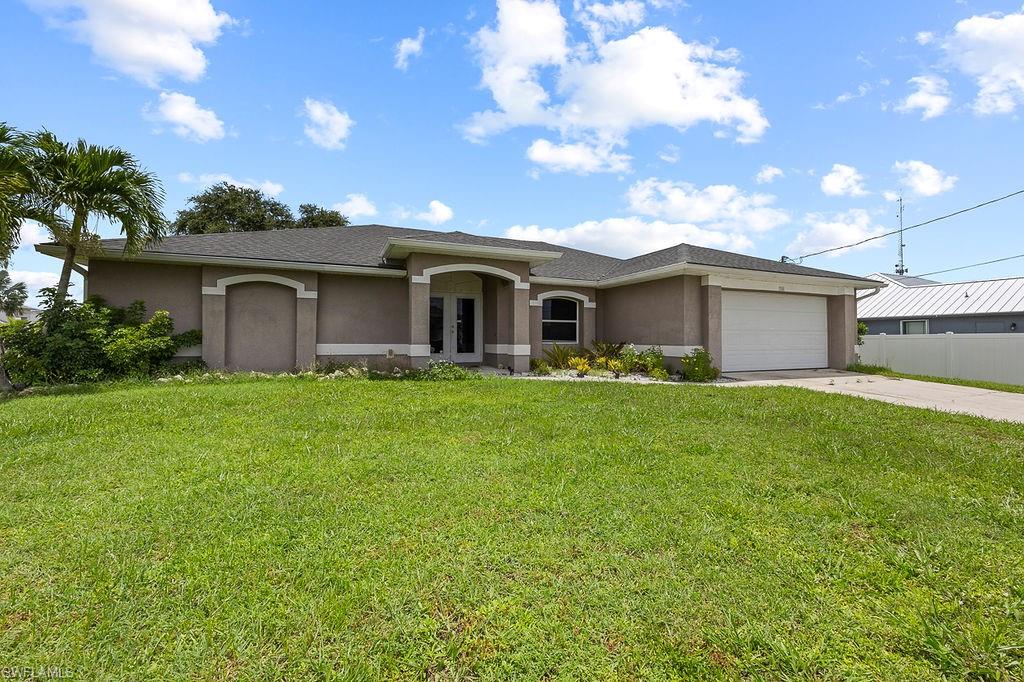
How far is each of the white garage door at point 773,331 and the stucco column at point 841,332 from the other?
0.59 ft

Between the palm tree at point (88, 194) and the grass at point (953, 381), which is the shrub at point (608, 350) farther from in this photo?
the palm tree at point (88, 194)

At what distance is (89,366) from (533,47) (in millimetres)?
12005

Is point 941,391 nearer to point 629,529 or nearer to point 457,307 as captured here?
point 629,529

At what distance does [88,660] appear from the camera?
204 centimetres

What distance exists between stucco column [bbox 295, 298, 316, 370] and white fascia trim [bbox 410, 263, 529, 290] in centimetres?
307

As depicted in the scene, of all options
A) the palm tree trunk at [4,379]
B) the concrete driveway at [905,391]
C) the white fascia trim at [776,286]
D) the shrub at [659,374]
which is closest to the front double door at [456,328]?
the shrub at [659,374]

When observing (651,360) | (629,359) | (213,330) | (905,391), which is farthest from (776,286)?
(213,330)

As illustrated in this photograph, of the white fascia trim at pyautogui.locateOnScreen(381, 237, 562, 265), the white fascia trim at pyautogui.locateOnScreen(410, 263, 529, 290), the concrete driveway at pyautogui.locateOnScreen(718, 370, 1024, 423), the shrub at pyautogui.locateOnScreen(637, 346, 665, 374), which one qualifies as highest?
the white fascia trim at pyautogui.locateOnScreen(381, 237, 562, 265)

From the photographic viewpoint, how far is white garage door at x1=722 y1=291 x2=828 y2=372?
12750mm

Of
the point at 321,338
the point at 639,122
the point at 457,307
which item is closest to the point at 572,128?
the point at 639,122

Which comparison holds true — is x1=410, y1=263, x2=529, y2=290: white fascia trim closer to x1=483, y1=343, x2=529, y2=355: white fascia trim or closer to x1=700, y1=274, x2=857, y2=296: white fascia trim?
x1=483, y1=343, x2=529, y2=355: white fascia trim

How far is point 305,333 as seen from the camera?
39.1 ft

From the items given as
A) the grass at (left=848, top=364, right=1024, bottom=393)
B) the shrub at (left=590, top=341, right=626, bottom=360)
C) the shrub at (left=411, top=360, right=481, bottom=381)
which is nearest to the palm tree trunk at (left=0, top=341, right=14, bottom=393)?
the shrub at (left=411, top=360, right=481, bottom=381)

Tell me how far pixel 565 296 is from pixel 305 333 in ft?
26.0
